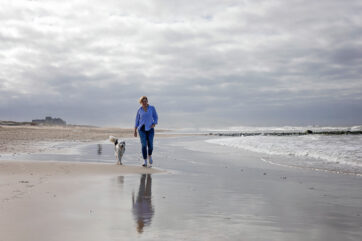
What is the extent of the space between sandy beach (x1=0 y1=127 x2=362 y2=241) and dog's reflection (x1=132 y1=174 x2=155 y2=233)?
0.01m

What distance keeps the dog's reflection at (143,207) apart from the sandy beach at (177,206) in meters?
0.01

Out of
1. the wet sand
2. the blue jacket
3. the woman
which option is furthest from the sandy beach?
the blue jacket

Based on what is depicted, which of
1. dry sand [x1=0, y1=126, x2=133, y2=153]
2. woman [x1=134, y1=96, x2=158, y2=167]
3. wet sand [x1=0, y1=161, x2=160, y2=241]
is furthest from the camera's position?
dry sand [x1=0, y1=126, x2=133, y2=153]

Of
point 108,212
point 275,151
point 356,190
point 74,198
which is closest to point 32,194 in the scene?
point 74,198

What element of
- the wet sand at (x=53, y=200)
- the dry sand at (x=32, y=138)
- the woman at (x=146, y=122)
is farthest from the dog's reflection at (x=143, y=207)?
the dry sand at (x=32, y=138)

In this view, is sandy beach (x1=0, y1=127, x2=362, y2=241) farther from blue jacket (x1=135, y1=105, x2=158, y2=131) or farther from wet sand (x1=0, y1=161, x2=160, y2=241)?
blue jacket (x1=135, y1=105, x2=158, y2=131)

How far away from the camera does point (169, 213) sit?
4598mm

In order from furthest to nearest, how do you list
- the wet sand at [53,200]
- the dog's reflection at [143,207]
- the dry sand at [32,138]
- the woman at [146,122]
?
the dry sand at [32,138] → the woman at [146,122] → the dog's reflection at [143,207] → the wet sand at [53,200]

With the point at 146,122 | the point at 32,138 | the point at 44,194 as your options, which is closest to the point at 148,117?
the point at 146,122

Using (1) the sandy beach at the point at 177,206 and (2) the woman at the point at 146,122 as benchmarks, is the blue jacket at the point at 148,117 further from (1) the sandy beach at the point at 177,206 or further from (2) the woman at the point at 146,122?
(1) the sandy beach at the point at 177,206

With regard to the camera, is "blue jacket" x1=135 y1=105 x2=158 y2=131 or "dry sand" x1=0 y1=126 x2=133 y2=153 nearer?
"blue jacket" x1=135 y1=105 x2=158 y2=131

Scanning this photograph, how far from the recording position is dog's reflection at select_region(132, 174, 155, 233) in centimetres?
413

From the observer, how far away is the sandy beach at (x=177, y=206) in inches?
148

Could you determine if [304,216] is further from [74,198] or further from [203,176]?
[203,176]
